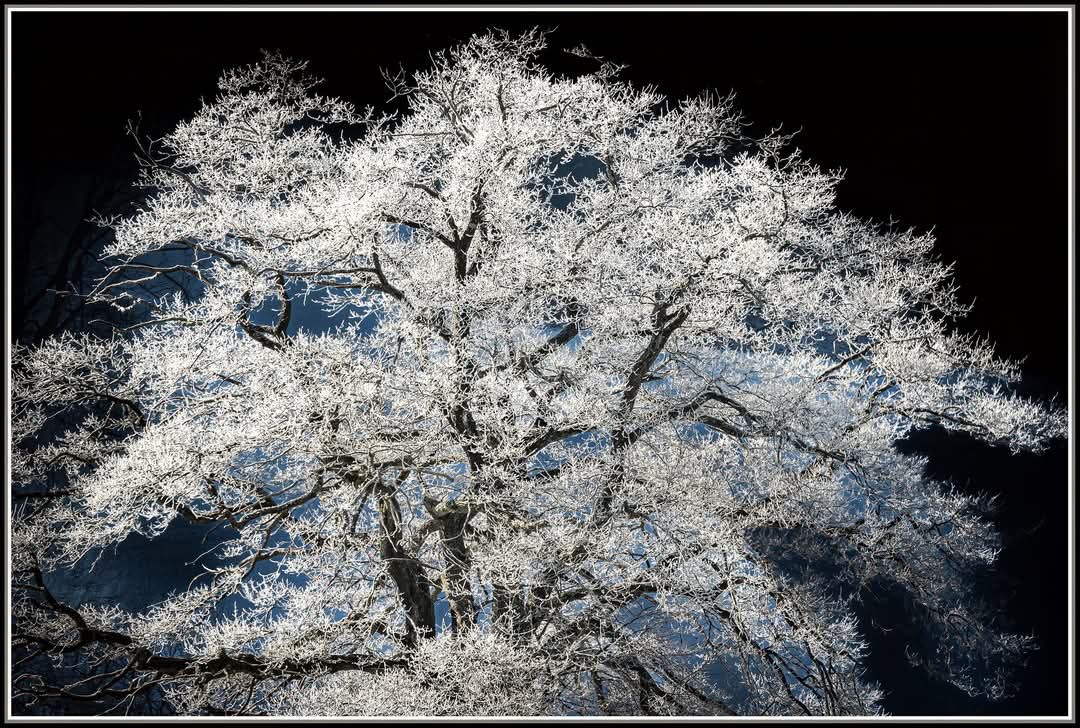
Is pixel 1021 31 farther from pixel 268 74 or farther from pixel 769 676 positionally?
pixel 268 74

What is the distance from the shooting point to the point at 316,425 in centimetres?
406

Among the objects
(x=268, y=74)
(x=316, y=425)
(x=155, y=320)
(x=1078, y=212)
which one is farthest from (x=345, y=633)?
(x=1078, y=212)

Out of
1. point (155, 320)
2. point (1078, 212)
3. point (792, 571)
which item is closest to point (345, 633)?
point (155, 320)

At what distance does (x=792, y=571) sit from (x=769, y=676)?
1.94ft

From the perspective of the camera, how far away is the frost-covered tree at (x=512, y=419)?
4.15 m

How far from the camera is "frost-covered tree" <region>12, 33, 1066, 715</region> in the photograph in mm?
4152

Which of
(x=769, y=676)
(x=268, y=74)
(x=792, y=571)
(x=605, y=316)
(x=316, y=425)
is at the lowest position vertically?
(x=769, y=676)

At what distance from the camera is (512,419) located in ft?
13.6

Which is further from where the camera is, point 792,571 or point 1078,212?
point 792,571

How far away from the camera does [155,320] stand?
15.6 feet

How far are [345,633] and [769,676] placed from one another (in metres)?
2.19

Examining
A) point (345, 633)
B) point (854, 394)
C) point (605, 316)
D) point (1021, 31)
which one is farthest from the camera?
point (854, 394)

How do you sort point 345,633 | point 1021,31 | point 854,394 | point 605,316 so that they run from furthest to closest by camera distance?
point 854,394 < point 345,633 < point 605,316 < point 1021,31

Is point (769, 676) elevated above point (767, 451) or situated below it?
below
